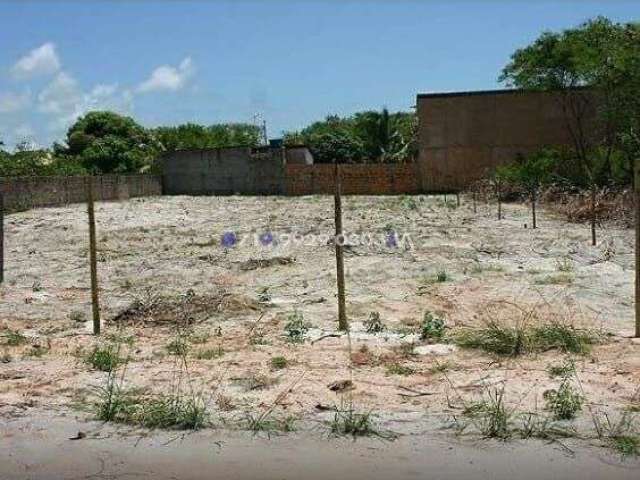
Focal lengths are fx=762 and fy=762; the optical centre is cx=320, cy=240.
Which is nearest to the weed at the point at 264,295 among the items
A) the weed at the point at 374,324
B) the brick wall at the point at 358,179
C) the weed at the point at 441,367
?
the weed at the point at 374,324

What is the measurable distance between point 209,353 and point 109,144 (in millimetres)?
31743

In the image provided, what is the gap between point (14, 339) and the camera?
24.4 ft

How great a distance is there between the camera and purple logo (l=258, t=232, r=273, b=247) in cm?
1431

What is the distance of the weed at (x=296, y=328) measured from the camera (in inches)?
285

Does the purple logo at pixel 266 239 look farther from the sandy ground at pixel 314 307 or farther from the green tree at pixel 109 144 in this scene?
the green tree at pixel 109 144

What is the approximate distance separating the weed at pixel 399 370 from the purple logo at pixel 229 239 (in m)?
8.27

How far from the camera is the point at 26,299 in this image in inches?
379

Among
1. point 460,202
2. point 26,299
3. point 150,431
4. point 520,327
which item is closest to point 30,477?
point 150,431

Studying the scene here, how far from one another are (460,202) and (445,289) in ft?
48.9

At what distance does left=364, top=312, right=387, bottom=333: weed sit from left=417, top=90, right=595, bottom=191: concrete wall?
22496mm

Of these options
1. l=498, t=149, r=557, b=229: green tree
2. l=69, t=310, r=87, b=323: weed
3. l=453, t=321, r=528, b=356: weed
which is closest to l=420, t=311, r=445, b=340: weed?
l=453, t=321, r=528, b=356: weed

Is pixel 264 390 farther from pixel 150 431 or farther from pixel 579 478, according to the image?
pixel 579 478

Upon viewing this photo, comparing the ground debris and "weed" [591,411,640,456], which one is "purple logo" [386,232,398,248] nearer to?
the ground debris

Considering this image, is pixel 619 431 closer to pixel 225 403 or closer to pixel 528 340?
pixel 528 340
